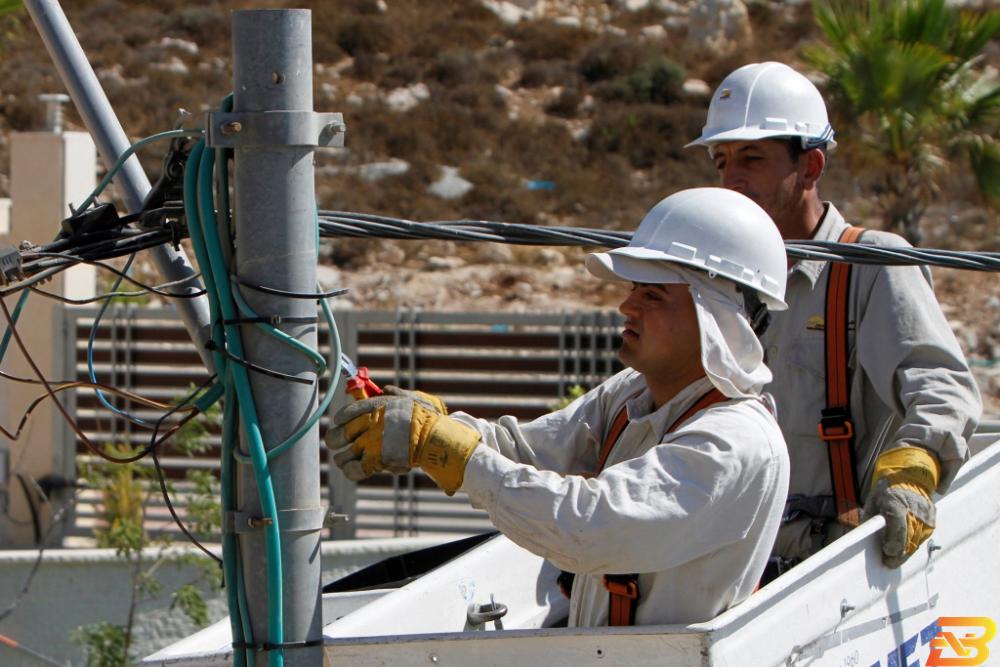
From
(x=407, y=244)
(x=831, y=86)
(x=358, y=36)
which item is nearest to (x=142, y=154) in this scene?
(x=407, y=244)

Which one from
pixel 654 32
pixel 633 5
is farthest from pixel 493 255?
pixel 633 5

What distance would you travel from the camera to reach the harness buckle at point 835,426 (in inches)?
171

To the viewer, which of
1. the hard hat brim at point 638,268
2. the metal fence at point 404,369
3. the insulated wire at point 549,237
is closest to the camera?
the hard hat brim at point 638,268

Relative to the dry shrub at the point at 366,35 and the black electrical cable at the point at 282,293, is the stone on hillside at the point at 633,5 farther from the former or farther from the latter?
the black electrical cable at the point at 282,293

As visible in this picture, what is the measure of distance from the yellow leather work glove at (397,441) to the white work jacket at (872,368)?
Answer: 5.68 ft

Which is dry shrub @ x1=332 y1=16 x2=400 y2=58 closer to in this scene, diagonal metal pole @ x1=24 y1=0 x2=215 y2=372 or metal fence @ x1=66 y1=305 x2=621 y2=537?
metal fence @ x1=66 y1=305 x2=621 y2=537

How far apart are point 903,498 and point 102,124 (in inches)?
88.1

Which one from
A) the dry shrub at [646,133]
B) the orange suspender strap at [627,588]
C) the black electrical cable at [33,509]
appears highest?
the dry shrub at [646,133]

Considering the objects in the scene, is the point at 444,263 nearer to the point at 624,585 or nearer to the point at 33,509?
the point at 33,509

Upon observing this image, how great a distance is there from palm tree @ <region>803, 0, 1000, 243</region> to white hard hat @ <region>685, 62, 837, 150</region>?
33.3ft

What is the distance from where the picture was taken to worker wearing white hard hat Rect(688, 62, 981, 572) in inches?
165

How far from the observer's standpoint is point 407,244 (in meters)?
27.3

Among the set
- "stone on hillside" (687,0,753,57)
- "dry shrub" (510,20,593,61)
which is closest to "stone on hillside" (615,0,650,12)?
"dry shrub" (510,20,593,61)

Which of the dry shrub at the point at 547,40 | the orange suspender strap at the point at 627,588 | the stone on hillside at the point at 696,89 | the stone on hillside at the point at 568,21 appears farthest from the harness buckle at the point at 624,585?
the stone on hillside at the point at 568,21
